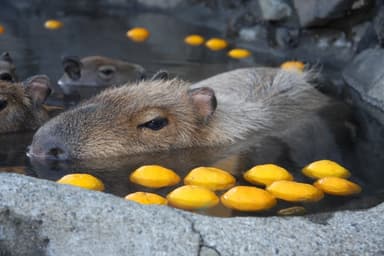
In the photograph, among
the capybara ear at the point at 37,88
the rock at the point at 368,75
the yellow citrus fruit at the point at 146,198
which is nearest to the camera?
the yellow citrus fruit at the point at 146,198

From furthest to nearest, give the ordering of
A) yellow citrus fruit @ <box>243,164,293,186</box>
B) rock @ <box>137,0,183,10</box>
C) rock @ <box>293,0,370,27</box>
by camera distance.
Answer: rock @ <box>137,0,183,10</box>
rock @ <box>293,0,370,27</box>
yellow citrus fruit @ <box>243,164,293,186</box>

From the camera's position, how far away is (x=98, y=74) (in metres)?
7.11

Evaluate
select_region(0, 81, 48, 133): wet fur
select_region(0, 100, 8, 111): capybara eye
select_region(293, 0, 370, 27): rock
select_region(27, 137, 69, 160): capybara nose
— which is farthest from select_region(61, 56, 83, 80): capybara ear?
select_region(293, 0, 370, 27): rock

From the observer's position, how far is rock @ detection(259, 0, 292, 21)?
867 centimetres

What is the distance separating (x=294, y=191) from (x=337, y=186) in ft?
0.99

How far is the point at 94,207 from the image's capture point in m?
3.15

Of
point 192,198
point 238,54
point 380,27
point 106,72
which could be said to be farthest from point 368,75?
point 192,198

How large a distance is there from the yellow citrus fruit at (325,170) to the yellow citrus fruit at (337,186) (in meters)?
0.21

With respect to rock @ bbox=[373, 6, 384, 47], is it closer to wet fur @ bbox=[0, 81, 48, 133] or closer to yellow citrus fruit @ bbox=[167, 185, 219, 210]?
wet fur @ bbox=[0, 81, 48, 133]

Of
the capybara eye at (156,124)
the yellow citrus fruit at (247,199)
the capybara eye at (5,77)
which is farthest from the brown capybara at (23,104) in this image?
the yellow citrus fruit at (247,199)

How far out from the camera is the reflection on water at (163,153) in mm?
4504

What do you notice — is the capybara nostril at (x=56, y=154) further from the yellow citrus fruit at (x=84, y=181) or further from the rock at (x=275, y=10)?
the rock at (x=275, y=10)

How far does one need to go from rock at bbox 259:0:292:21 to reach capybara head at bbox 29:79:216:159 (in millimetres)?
3597

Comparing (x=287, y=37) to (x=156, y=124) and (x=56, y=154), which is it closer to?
(x=156, y=124)
